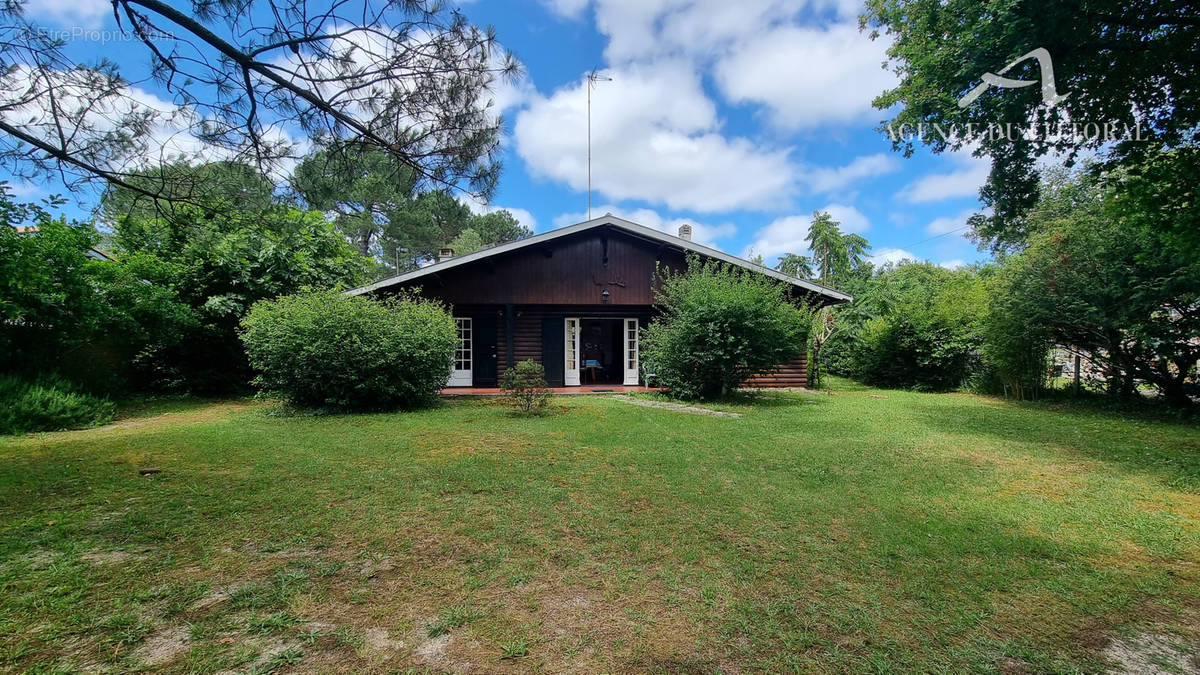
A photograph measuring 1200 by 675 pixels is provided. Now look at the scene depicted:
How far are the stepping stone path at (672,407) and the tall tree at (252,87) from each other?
18.0ft

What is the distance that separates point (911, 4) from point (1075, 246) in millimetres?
5483

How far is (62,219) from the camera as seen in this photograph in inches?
285

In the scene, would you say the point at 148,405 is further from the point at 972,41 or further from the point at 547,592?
the point at 972,41

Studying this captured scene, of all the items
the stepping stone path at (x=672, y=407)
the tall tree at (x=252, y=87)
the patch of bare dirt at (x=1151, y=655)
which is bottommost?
the patch of bare dirt at (x=1151, y=655)

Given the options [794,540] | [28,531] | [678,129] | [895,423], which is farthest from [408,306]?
[678,129]

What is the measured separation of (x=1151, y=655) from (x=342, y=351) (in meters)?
8.88

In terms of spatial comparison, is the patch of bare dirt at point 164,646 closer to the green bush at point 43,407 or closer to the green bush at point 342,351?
the green bush at point 342,351

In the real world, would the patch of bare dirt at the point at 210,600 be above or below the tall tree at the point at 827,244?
below

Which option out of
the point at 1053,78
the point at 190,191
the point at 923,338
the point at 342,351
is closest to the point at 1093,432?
the point at 1053,78

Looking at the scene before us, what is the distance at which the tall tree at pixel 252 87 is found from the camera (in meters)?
3.49

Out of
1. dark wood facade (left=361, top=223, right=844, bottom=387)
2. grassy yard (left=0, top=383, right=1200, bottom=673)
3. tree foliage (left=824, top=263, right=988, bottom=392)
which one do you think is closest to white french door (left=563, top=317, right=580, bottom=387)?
dark wood facade (left=361, top=223, right=844, bottom=387)

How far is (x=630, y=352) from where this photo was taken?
12961 millimetres

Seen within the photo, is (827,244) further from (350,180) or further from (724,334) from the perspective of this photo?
(350,180)

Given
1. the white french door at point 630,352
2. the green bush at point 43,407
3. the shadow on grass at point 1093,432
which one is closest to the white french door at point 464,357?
the white french door at point 630,352
